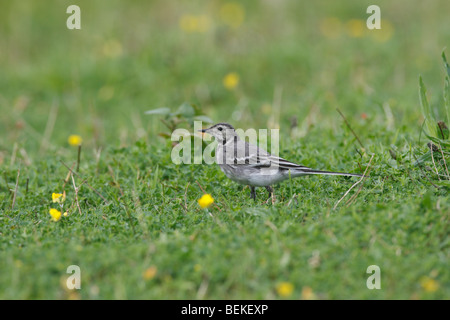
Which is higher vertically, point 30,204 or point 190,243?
point 30,204

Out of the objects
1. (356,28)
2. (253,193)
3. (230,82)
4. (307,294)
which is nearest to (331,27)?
(356,28)

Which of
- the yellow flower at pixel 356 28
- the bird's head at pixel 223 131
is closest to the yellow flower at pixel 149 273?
the bird's head at pixel 223 131

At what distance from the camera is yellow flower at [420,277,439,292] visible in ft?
12.6

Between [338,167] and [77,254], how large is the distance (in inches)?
124

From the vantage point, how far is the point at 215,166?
6.64 metres

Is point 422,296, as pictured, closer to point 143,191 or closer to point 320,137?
point 143,191

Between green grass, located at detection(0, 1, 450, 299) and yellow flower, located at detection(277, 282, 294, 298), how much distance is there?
0.12ft

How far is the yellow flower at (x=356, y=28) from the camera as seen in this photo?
12312 mm

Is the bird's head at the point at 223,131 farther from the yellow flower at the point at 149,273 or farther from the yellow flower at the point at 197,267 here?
the yellow flower at the point at 149,273

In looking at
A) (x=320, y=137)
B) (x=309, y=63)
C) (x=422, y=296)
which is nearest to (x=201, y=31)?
(x=309, y=63)

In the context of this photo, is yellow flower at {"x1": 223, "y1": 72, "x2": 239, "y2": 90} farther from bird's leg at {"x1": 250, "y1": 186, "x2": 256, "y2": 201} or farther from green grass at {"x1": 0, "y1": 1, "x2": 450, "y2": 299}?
bird's leg at {"x1": 250, "y1": 186, "x2": 256, "y2": 201}

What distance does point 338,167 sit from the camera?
6.28 metres

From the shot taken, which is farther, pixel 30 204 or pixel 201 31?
pixel 201 31

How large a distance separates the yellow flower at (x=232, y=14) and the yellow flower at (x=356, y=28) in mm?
2520
